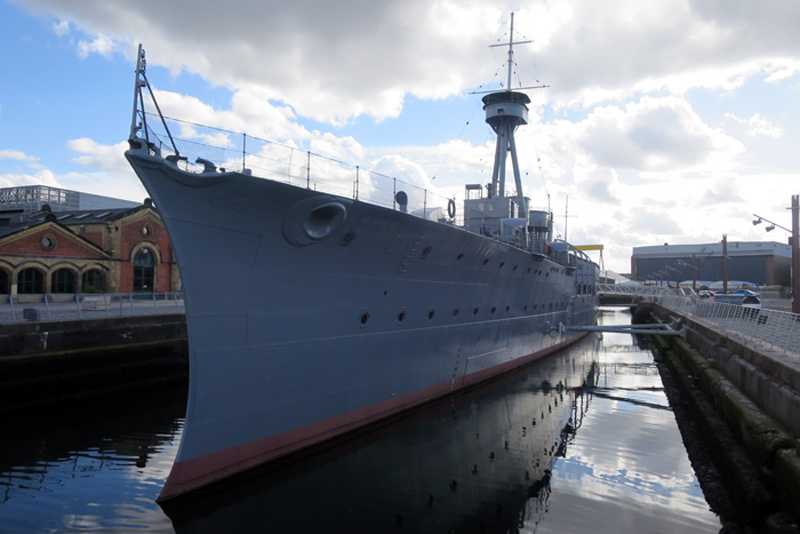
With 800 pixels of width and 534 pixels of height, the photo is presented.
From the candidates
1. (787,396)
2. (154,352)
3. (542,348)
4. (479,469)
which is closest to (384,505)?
(479,469)

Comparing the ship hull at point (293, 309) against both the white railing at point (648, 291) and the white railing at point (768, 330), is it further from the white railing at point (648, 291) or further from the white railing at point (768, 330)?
the white railing at point (648, 291)

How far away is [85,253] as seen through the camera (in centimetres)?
2483

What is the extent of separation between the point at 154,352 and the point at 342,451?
416 inches

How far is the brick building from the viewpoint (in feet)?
72.9

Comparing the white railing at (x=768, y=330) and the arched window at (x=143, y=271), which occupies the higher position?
the arched window at (x=143, y=271)

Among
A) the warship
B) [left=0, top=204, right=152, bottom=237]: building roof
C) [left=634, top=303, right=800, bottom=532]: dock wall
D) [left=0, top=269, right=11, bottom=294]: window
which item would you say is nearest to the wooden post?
[left=634, top=303, right=800, bottom=532]: dock wall

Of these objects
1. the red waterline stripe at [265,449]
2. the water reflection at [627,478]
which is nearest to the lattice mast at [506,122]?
the water reflection at [627,478]

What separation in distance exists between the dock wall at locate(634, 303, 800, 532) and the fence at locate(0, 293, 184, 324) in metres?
16.7

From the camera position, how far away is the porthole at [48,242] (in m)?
23.1

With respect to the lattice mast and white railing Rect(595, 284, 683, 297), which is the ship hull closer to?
the lattice mast

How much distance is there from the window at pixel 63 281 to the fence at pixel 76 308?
274cm

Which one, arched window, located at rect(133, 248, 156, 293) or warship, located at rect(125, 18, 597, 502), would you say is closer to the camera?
warship, located at rect(125, 18, 597, 502)

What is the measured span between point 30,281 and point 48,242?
1.93 m

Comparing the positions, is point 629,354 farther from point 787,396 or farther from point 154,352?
point 154,352
